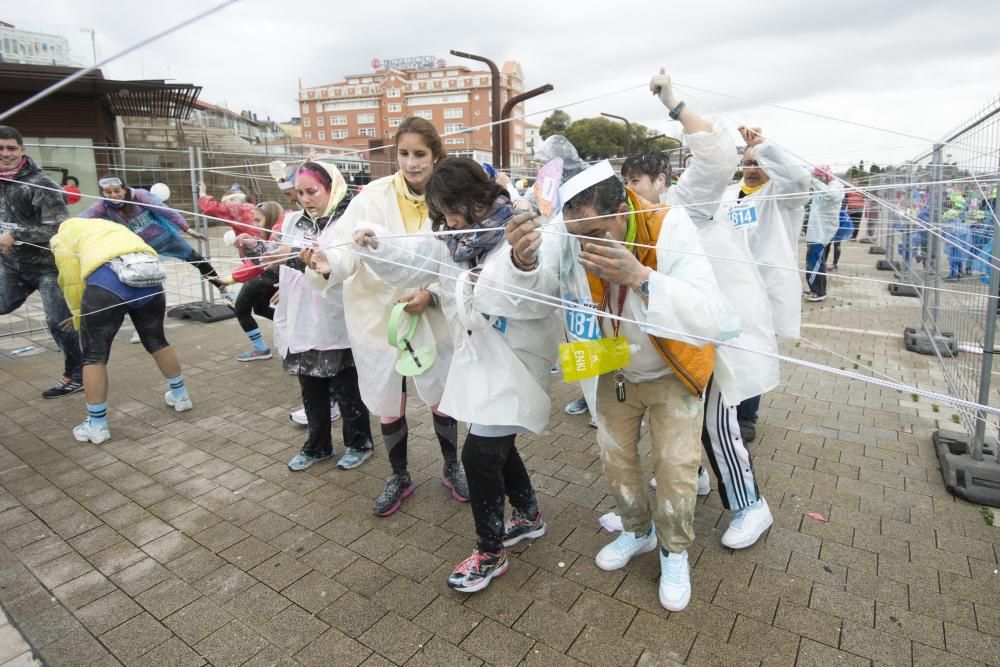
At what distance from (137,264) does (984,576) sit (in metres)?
4.94

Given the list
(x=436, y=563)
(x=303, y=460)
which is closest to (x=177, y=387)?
(x=303, y=460)

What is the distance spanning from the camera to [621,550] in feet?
8.48

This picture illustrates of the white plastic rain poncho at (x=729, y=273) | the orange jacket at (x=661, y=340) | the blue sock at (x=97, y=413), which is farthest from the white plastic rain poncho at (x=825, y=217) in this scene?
the blue sock at (x=97, y=413)

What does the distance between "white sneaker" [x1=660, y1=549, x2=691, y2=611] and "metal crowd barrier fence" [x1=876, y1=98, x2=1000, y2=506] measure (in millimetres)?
1330

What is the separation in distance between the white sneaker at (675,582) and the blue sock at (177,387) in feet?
12.4

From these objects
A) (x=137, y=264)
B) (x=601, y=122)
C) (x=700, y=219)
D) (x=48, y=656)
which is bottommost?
(x=48, y=656)

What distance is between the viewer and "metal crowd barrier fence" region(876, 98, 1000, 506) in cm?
308

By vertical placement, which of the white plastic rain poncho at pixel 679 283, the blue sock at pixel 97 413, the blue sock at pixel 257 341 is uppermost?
the white plastic rain poncho at pixel 679 283

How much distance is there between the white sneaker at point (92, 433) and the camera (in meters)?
3.96

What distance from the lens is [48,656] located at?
84.8 inches

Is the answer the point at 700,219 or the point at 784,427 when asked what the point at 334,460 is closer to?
the point at 700,219

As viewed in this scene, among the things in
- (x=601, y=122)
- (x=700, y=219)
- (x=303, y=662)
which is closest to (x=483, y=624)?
(x=303, y=662)

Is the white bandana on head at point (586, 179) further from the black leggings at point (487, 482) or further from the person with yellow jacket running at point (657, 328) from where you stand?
the black leggings at point (487, 482)

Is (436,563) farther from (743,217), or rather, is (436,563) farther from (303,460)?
(743,217)
